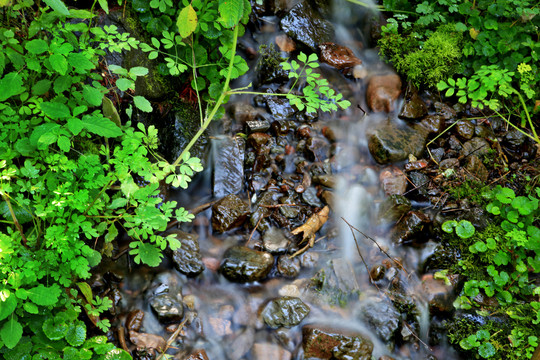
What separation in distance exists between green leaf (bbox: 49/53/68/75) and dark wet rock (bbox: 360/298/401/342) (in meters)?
2.79

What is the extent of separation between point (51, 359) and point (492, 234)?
3429mm

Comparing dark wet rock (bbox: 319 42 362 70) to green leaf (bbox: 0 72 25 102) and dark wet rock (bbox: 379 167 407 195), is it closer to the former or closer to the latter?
dark wet rock (bbox: 379 167 407 195)

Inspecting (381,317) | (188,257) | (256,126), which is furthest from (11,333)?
(256,126)

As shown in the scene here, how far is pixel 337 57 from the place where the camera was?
4438mm

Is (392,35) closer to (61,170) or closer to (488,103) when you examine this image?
(488,103)

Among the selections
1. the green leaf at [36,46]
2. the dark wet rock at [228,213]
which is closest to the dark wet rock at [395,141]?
the dark wet rock at [228,213]

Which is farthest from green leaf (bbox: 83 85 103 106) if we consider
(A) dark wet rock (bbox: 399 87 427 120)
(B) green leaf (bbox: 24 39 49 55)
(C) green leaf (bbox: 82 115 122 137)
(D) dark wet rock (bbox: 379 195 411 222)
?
(A) dark wet rock (bbox: 399 87 427 120)

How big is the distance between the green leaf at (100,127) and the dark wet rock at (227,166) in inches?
59.1

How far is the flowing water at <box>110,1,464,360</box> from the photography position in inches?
111

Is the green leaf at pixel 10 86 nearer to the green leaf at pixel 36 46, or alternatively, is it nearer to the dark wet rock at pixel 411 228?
the green leaf at pixel 36 46

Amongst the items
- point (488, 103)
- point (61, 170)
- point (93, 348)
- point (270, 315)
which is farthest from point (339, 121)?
point (93, 348)

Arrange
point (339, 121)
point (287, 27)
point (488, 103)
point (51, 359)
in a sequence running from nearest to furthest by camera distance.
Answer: point (51, 359) → point (488, 103) → point (339, 121) → point (287, 27)

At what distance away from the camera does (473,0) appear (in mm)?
4230

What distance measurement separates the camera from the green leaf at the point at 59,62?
6.64ft
